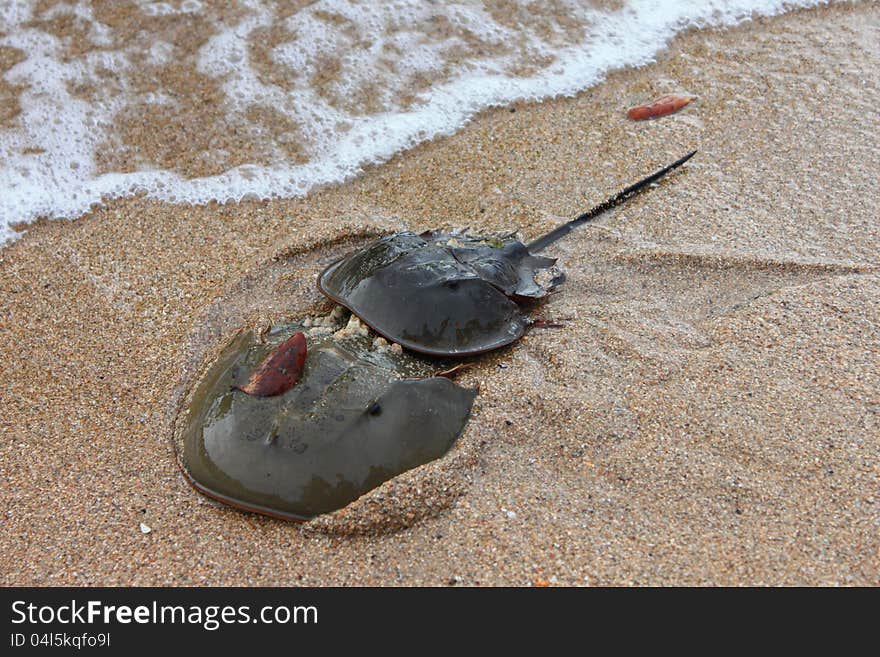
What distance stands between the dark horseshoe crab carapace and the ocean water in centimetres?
108

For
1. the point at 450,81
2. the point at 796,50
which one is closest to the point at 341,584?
the point at 450,81

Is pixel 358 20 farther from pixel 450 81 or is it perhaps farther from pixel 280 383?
pixel 280 383

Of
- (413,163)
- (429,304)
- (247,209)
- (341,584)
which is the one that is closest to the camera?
(341,584)

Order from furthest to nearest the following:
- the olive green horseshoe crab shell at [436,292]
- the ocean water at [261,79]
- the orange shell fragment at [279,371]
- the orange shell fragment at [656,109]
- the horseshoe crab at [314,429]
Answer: the orange shell fragment at [656,109]
the ocean water at [261,79]
the olive green horseshoe crab shell at [436,292]
the orange shell fragment at [279,371]
the horseshoe crab at [314,429]

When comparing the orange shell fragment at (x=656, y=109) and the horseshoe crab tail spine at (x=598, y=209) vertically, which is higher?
the orange shell fragment at (x=656, y=109)

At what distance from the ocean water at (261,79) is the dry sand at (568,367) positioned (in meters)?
0.21

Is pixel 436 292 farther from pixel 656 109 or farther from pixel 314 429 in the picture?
pixel 656 109

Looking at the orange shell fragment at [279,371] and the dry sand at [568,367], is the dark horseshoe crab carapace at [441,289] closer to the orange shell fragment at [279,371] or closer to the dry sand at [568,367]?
the dry sand at [568,367]

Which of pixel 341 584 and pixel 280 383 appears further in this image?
pixel 280 383

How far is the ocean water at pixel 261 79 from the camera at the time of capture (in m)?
3.65

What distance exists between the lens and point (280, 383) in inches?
83.9

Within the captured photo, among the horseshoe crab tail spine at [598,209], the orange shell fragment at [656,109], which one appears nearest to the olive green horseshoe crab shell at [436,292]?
the horseshoe crab tail spine at [598,209]

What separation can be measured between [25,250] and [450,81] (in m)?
2.53

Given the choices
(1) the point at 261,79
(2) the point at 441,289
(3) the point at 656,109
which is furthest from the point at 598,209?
(1) the point at 261,79
